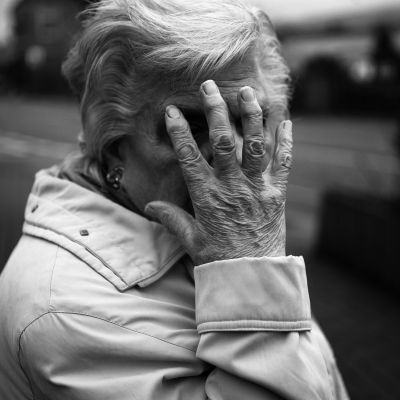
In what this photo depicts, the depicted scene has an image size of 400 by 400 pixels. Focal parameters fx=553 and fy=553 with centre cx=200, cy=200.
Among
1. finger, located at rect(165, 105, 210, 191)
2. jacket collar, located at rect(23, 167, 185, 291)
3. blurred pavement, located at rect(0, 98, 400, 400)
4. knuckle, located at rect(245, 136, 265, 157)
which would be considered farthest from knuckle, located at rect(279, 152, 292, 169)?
blurred pavement, located at rect(0, 98, 400, 400)

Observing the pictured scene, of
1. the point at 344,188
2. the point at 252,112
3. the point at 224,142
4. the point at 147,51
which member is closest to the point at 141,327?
the point at 224,142

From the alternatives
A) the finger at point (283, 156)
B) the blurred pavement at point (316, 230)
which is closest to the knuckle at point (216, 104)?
the finger at point (283, 156)

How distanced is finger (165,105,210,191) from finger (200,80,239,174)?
0.14ft

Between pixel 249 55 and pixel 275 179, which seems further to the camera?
pixel 249 55

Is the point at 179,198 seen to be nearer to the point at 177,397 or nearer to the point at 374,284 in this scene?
the point at 177,397

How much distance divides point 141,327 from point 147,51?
2.42 ft

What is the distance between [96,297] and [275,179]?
0.55 meters

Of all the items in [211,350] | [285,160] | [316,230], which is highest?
[285,160]

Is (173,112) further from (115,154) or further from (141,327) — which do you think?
(141,327)

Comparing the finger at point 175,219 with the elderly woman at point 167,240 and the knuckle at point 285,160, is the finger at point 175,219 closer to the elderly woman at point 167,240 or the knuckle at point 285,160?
the elderly woman at point 167,240

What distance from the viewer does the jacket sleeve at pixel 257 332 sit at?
4.21 feet

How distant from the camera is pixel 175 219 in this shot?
4.73 feet

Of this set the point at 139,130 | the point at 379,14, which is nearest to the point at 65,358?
the point at 139,130

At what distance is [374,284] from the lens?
570 centimetres
